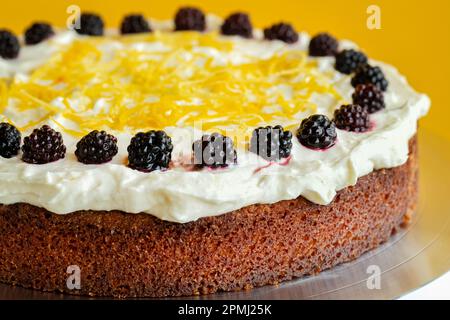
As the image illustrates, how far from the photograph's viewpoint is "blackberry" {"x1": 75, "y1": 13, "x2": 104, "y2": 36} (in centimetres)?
577

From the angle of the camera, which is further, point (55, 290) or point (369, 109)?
point (369, 109)

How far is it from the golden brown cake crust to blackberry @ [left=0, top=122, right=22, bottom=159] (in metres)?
0.26

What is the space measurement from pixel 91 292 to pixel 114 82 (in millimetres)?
1338

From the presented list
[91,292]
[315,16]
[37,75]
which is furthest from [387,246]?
[315,16]

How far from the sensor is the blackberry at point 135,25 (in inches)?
229

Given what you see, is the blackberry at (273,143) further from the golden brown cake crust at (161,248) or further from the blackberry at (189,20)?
the blackberry at (189,20)

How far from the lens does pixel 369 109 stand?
4582mm

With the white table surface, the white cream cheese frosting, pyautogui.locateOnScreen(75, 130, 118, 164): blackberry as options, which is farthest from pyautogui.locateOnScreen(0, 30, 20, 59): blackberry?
the white table surface

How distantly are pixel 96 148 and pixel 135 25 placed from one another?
206 cm

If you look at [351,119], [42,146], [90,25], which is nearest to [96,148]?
[42,146]

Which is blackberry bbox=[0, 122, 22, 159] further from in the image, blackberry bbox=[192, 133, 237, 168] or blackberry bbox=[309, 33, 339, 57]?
blackberry bbox=[309, 33, 339, 57]

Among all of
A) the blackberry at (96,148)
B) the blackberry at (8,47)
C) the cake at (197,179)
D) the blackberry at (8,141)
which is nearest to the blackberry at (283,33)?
the cake at (197,179)

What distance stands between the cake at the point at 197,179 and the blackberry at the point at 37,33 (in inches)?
29.9

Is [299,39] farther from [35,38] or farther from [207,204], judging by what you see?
[207,204]
